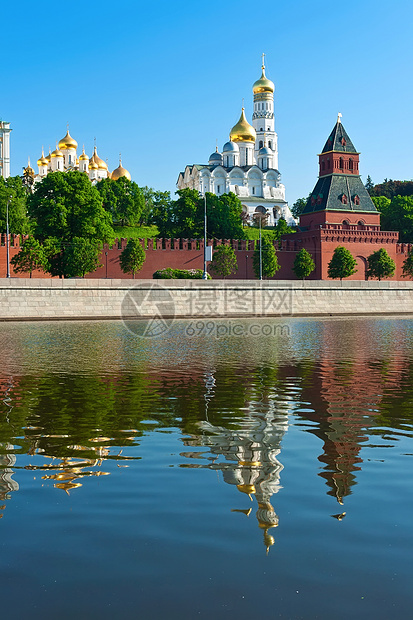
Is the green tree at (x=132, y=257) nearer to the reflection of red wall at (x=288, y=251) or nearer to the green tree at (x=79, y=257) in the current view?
the reflection of red wall at (x=288, y=251)

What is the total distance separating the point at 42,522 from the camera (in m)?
5.51

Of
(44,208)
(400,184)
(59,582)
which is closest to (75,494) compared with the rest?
(59,582)

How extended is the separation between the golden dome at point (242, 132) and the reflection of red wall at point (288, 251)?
42.6 meters

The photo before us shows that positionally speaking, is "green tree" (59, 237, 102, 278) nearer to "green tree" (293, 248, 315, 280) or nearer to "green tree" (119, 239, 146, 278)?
"green tree" (119, 239, 146, 278)

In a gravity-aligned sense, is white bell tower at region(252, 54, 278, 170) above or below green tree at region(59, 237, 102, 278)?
above

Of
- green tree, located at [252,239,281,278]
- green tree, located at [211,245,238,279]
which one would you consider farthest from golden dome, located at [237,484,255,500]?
green tree, located at [252,239,281,278]

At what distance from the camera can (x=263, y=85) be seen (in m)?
109

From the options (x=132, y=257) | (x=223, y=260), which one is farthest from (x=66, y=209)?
(x=223, y=260)

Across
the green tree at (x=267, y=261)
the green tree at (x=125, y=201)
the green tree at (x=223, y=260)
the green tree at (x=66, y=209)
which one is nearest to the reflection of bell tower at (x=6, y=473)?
the green tree at (x=66, y=209)

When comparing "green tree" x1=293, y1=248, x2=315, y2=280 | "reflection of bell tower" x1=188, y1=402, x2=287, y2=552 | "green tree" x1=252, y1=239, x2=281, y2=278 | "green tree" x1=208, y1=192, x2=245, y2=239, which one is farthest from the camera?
"green tree" x1=208, y1=192, x2=245, y2=239

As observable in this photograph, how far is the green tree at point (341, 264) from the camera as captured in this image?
58750 millimetres

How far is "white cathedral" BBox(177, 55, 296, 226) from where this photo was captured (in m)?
102

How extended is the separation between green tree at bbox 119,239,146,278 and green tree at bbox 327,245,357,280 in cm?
1623

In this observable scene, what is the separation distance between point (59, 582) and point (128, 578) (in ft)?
1.41
